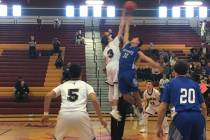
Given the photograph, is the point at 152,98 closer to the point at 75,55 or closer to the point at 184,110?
the point at 184,110

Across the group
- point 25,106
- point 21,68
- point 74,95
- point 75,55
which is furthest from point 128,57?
point 75,55

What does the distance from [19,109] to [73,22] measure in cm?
1573

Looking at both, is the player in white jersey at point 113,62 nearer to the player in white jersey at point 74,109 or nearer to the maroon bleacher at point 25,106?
the player in white jersey at point 74,109

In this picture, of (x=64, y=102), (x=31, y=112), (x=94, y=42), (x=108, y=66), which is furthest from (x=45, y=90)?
(x=64, y=102)

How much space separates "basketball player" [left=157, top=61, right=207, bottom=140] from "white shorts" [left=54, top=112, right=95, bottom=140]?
1.21 meters

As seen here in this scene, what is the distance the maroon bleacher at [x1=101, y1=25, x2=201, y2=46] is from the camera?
35.5 m

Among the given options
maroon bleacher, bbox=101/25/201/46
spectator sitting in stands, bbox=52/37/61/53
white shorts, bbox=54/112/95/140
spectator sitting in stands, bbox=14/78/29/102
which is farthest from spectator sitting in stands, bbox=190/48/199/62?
white shorts, bbox=54/112/95/140

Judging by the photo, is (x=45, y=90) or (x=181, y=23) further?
(x=181, y=23)

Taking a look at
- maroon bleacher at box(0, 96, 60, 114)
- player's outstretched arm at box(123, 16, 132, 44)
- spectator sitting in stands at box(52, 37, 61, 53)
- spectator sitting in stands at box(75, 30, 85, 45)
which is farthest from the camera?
spectator sitting in stands at box(75, 30, 85, 45)

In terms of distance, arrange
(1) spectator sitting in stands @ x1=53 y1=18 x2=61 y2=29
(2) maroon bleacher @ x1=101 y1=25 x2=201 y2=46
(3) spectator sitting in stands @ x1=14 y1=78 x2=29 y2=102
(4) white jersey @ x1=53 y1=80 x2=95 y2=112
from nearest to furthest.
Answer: (4) white jersey @ x1=53 y1=80 x2=95 y2=112 < (3) spectator sitting in stands @ x1=14 y1=78 x2=29 y2=102 < (2) maroon bleacher @ x1=101 y1=25 x2=201 y2=46 < (1) spectator sitting in stands @ x1=53 y1=18 x2=61 y2=29

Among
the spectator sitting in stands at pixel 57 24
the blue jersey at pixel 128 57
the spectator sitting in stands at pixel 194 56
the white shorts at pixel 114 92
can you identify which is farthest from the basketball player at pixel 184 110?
the spectator sitting in stands at pixel 57 24

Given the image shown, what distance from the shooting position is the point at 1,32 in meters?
36.0

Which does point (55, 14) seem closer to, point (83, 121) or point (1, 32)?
point (1, 32)

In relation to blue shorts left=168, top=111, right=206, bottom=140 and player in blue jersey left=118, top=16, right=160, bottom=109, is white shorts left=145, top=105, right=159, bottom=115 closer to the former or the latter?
player in blue jersey left=118, top=16, right=160, bottom=109
